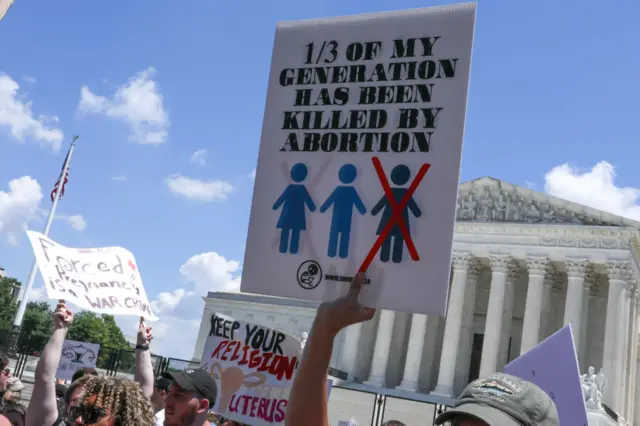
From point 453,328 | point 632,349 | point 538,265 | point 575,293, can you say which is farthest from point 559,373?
point 632,349

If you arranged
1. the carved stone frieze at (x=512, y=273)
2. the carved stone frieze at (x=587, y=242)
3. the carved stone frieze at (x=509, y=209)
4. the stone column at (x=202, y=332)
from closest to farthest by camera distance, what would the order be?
the carved stone frieze at (x=587, y=242) → the carved stone frieze at (x=509, y=209) → the carved stone frieze at (x=512, y=273) → the stone column at (x=202, y=332)

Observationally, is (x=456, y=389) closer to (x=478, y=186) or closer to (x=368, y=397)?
(x=368, y=397)

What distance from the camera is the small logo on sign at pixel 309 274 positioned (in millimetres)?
3504

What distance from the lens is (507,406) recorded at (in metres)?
2.04

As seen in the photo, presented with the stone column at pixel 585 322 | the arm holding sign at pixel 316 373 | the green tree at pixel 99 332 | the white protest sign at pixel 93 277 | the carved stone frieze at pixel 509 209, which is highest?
the carved stone frieze at pixel 509 209

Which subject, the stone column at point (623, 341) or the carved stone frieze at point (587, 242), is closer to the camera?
the stone column at point (623, 341)

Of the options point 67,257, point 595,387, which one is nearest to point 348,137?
point 67,257

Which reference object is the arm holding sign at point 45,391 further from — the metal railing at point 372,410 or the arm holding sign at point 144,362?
the metal railing at point 372,410

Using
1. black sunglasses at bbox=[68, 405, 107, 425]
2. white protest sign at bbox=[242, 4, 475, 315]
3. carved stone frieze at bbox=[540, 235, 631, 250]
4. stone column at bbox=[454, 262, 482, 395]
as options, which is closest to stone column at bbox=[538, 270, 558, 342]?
carved stone frieze at bbox=[540, 235, 631, 250]

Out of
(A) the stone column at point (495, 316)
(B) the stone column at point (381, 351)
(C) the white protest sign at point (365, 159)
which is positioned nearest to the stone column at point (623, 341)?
(A) the stone column at point (495, 316)

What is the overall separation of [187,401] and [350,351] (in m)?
39.2

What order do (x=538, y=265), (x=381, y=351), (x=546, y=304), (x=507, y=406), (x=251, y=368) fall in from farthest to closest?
(x=381, y=351)
(x=546, y=304)
(x=538, y=265)
(x=251, y=368)
(x=507, y=406)

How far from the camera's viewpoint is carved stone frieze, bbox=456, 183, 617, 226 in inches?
1529

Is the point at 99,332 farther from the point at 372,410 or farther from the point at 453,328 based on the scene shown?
the point at 372,410
